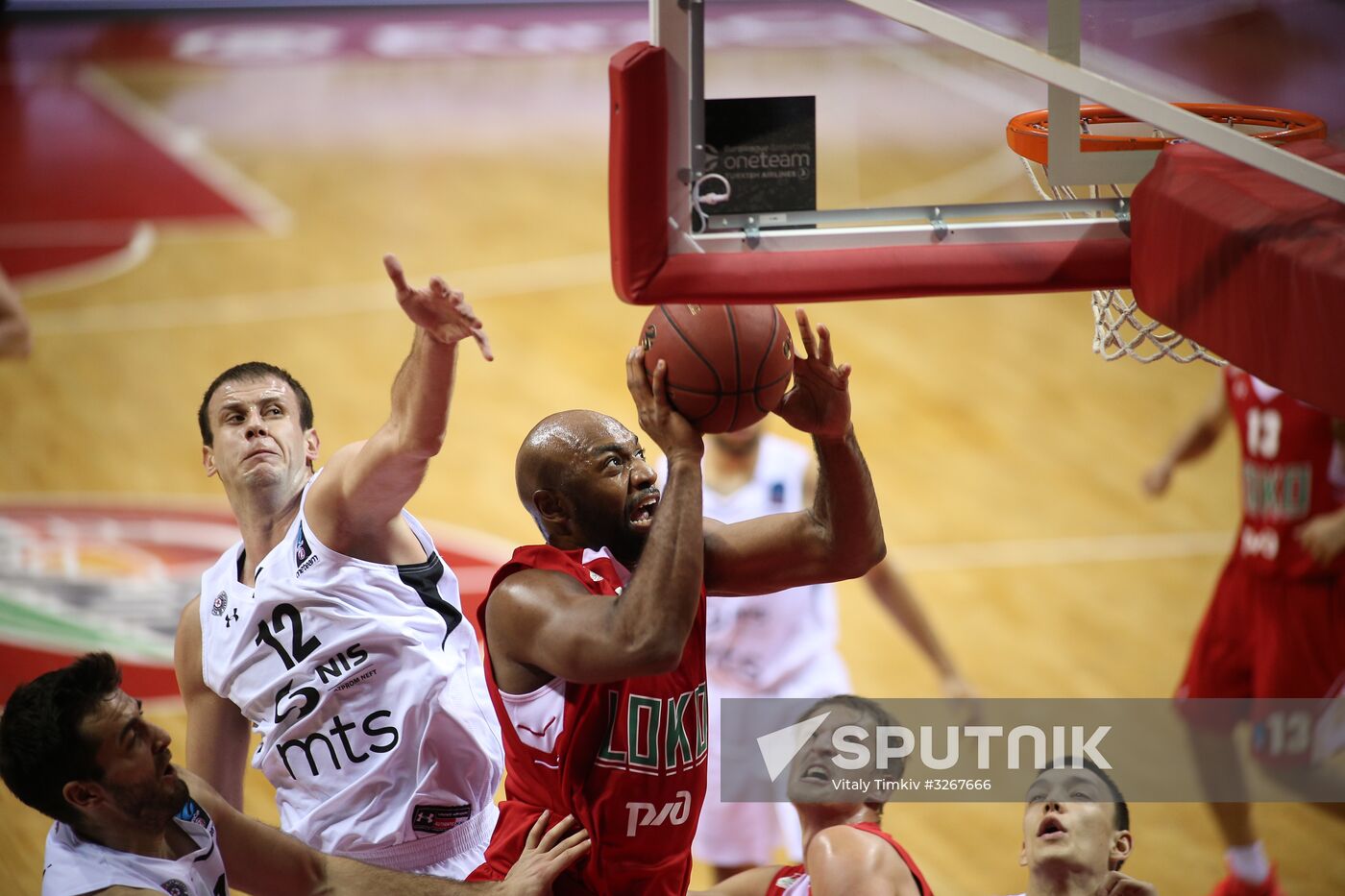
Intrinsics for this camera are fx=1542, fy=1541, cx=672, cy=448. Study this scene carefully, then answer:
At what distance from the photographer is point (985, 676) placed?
688 cm

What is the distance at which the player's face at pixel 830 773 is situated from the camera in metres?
4.02

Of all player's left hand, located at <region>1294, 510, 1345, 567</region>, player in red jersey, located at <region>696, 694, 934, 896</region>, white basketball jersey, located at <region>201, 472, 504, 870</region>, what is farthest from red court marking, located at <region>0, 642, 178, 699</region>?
player's left hand, located at <region>1294, 510, 1345, 567</region>

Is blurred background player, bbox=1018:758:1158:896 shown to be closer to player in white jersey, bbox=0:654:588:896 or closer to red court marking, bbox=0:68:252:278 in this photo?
player in white jersey, bbox=0:654:588:896

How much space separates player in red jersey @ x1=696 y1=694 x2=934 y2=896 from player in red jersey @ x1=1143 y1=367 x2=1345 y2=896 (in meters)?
2.29

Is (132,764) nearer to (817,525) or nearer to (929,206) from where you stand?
(817,525)

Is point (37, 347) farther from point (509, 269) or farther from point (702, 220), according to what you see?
point (702, 220)

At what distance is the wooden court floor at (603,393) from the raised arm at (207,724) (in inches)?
69.5

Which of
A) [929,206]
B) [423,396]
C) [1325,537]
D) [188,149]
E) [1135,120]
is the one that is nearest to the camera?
[929,206]

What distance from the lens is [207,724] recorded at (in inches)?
170

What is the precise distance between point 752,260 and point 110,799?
189cm

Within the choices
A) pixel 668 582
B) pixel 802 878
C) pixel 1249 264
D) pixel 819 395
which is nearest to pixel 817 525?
pixel 819 395

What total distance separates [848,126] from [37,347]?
7.31m

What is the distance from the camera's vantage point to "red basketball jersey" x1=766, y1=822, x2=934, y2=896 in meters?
3.73

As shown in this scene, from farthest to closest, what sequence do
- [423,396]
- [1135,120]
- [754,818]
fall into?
[754,818], [1135,120], [423,396]
